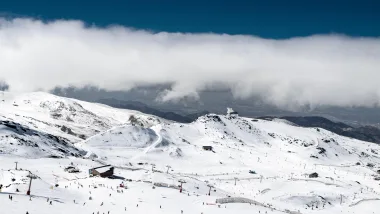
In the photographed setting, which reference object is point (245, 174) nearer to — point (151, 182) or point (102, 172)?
point (102, 172)

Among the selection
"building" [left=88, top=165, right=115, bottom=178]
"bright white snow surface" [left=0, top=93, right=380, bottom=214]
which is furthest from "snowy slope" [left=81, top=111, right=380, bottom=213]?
"building" [left=88, top=165, right=115, bottom=178]

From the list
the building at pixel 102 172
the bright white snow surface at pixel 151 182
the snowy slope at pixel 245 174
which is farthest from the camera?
the snowy slope at pixel 245 174

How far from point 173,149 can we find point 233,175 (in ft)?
160

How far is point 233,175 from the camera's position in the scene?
478ft

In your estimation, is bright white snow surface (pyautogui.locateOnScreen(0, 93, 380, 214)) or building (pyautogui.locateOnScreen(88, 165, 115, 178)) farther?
building (pyautogui.locateOnScreen(88, 165, 115, 178))

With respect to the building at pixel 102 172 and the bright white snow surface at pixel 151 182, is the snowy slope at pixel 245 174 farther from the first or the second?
the building at pixel 102 172

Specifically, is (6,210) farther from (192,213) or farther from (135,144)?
(135,144)

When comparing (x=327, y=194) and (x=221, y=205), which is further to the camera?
(x=327, y=194)

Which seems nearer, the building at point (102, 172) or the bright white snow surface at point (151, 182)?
the bright white snow surface at point (151, 182)

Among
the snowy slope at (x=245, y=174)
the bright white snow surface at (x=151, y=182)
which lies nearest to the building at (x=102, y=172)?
the bright white snow surface at (x=151, y=182)

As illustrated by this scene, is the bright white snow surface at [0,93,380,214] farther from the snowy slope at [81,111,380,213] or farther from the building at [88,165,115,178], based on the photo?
the building at [88,165,115,178]

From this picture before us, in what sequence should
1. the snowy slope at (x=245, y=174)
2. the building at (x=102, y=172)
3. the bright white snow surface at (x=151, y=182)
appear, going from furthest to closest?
the snowy slope at (x=245, y=174) < the building at (x=102, y=172) < the bright white snow surface at (x=151, y=182)

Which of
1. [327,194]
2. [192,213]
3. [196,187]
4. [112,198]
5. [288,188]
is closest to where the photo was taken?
[192,213]

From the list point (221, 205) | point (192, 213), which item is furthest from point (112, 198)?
point (221, 205)
